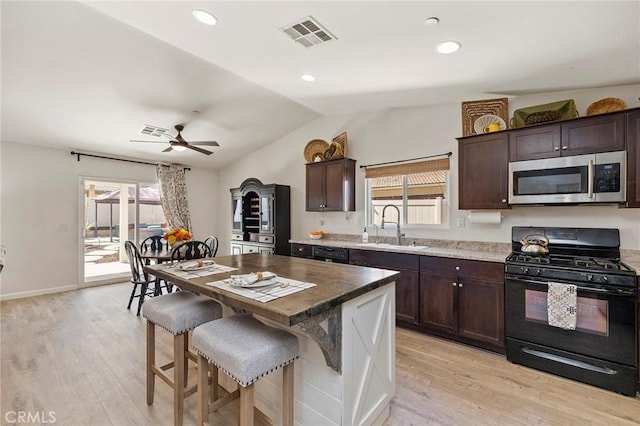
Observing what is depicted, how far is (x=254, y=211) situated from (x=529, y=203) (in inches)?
182

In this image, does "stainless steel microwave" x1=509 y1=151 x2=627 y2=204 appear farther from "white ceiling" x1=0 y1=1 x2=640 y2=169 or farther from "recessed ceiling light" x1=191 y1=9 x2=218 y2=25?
"recessed ceiling light" x1=191 y1=9 x2=218 y2=25

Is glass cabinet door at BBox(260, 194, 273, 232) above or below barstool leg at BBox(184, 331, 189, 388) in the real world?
above

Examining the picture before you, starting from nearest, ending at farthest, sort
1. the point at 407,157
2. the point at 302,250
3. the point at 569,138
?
the point at 569,138 < the point at 407,157 < the point at 302,250

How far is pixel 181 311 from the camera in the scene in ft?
5.86

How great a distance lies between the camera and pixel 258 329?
1546mm

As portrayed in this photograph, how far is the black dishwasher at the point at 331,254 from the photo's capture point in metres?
3.85

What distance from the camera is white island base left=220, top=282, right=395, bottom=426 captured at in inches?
59.5

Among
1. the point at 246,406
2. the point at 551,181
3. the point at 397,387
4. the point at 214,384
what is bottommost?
the point at 397,387

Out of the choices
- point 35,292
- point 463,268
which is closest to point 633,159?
point 463,268

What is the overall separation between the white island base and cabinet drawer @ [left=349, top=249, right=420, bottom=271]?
1378 mm

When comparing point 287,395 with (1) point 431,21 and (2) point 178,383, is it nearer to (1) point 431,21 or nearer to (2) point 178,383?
(2) point 178,383

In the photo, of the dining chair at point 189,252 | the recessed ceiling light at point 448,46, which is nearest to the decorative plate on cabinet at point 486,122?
the recessed ceiling light at point 448,46

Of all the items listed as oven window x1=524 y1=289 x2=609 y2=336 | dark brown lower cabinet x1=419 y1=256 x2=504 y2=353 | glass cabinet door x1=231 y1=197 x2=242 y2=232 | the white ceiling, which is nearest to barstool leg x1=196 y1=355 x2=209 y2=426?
the white ceiling

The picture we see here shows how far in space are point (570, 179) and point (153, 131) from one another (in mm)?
5294
